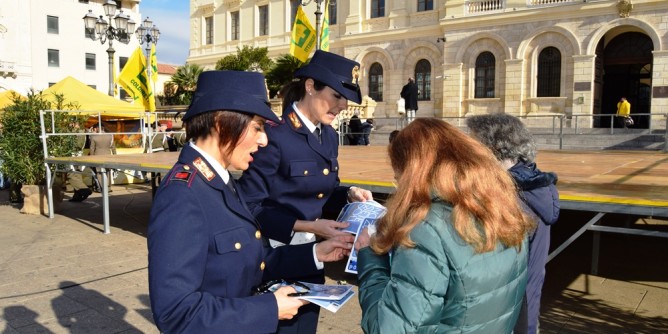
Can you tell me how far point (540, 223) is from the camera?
10.6 ft

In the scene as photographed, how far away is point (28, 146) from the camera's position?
1015cm

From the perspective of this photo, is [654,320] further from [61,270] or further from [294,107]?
[61,270]

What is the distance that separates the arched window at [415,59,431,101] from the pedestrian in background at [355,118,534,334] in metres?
31.0

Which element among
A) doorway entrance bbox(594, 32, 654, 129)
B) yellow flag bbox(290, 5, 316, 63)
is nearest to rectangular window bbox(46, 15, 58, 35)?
→ yellow flag bbox(290, 5, 316, 63)

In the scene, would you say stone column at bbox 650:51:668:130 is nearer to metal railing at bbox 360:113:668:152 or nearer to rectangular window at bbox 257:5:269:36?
metal railing at bbox 360:113:668:152

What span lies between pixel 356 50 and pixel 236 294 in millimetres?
34195

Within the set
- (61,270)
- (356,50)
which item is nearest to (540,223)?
(61,270)

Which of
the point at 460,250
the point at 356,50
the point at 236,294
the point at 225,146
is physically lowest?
the point at 236,294

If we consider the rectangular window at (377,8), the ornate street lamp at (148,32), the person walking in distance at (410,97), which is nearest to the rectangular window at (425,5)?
the rectangular window at (377,8)

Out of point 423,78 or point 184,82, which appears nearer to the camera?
point 423,78

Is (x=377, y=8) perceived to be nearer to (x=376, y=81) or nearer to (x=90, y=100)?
(x=376, y=81)

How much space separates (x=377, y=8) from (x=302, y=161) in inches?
1315

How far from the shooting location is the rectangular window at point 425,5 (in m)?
32.0

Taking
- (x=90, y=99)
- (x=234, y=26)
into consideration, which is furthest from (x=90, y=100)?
(x=234, y=26)
